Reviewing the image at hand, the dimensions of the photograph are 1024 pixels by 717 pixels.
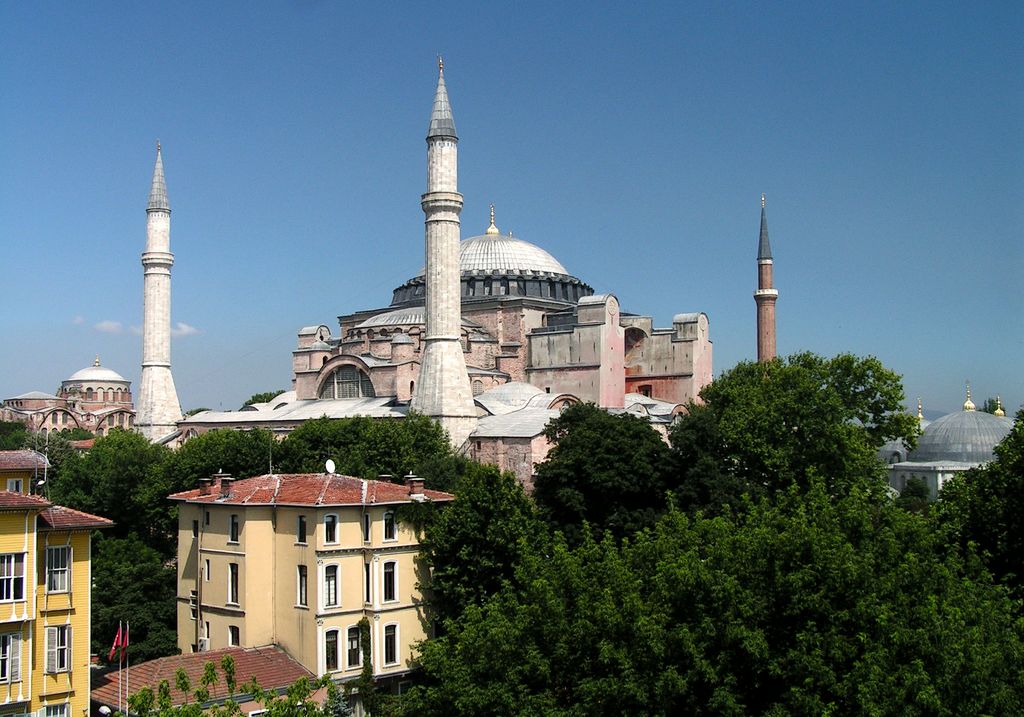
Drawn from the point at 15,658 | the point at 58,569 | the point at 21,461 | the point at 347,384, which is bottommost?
the point at 15,658

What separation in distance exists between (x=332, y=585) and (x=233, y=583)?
2218 mm

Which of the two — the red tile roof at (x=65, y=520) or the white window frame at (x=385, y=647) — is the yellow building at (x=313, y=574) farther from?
the red tile roof at (x=65, y=520)

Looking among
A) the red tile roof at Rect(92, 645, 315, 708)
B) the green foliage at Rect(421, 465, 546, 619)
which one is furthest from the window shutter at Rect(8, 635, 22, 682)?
the green foliage at Rect(421, 465, 546, 619)

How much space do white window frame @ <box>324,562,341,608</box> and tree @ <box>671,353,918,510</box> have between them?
7.94 m

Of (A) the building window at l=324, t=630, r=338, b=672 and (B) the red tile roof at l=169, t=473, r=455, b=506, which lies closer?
(A) the building window at l=324, t=630, r=338, b=672

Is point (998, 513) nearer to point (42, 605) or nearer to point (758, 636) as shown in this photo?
point (758, 636)

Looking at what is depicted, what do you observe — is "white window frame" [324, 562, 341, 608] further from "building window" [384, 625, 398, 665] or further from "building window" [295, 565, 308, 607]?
"building window" [384, 625, 398, 665]

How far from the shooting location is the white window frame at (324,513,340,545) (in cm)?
2177

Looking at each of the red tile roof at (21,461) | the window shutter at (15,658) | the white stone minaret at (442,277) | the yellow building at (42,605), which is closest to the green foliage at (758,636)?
the yellow building at (42,605)

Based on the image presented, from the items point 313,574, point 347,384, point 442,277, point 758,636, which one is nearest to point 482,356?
point 347,384

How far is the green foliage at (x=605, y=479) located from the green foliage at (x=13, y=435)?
4037cm

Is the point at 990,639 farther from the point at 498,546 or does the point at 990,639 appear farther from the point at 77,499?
the point at 77,499

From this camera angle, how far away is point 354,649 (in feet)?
71.1

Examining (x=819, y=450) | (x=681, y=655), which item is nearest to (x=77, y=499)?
(x=819, y=450)
